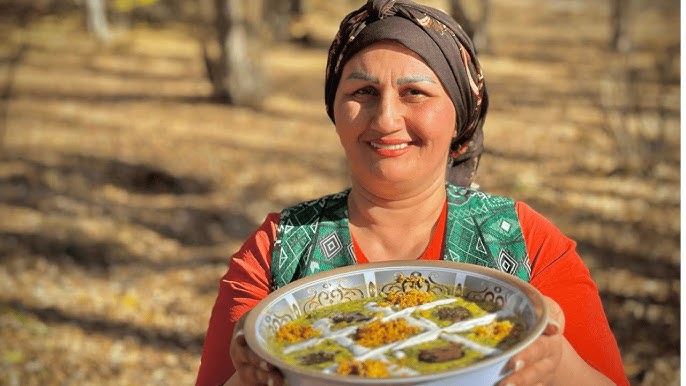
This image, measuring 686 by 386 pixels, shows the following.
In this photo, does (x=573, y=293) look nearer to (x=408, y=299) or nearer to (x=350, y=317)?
(x=408, y=299)

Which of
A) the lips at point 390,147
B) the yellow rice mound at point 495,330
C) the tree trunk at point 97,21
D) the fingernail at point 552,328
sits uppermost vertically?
the lips at point 390,147

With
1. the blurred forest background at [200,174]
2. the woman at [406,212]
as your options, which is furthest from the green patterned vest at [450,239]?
the blurred forest background at [200,174]

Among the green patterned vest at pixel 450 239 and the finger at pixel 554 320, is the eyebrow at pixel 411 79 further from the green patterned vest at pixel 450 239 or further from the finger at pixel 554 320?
the finger at pixel 554 320

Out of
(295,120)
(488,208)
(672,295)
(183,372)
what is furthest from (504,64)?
(488,208)

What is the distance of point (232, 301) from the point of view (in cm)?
205

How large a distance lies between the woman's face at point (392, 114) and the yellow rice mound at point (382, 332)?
429 millimetres

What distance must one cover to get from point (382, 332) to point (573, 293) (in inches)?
22.0

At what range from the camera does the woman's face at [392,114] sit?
1976 millimetres

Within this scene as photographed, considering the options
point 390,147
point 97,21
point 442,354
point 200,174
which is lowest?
point 200,174

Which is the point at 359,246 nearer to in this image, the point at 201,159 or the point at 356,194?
the point at 356,194

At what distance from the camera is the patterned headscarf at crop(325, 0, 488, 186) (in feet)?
6.57

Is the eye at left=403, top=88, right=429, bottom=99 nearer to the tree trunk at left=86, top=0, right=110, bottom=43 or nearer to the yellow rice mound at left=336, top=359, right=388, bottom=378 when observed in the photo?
the yellow rice mound at left=336, top=359, right=388, bottom=378

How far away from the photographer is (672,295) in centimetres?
579

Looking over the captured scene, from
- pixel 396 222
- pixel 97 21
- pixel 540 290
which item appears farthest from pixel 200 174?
pixel 97 21
